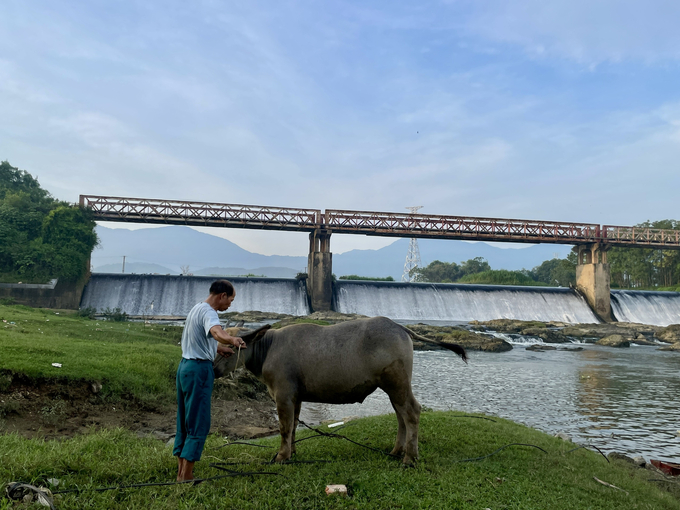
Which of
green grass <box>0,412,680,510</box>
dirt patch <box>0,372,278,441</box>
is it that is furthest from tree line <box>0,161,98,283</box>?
green grass <box>0,412,680,510</box>

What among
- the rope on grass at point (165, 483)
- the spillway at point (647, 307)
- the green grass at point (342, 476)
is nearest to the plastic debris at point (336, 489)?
the green grass at point (342, 476)

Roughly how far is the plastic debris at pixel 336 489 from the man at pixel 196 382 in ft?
4.20

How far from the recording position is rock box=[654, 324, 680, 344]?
29.8 meters

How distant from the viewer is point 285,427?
210 inches

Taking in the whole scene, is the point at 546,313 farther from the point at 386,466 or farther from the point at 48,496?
the point at 48,496

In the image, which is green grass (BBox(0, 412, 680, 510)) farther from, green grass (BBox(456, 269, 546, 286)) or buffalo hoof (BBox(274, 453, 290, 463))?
green grass (BBox(456, 269, 546, 286))

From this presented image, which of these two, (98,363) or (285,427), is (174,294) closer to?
(98,363)

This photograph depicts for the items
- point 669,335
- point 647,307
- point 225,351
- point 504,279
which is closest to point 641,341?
point 669,335

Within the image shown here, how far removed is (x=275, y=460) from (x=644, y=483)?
187 inches

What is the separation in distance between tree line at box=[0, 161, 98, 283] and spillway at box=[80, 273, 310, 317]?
208 centimetres

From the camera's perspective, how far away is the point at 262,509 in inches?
156

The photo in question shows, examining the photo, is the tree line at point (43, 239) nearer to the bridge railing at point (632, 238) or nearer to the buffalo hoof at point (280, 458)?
the buffalo hoof at point (280, 458)

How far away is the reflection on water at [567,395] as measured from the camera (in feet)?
33.1

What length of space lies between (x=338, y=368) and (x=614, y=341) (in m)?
28.4
